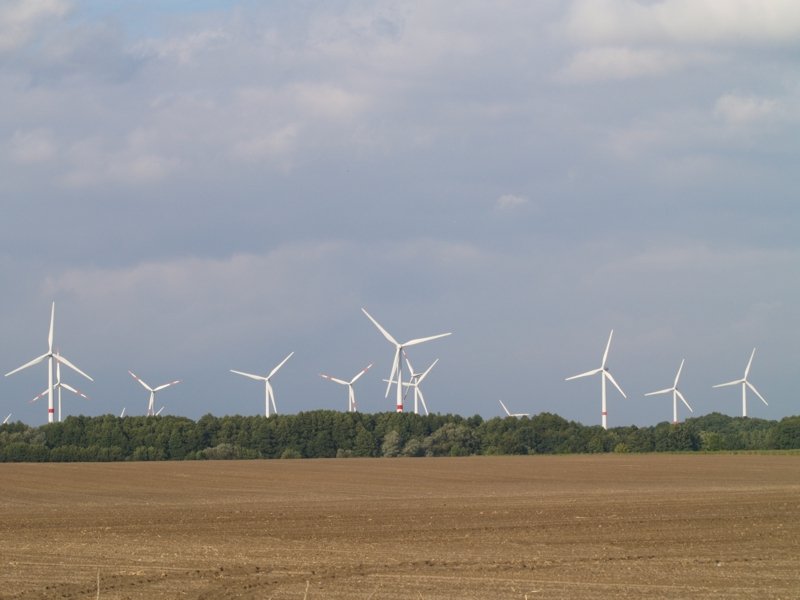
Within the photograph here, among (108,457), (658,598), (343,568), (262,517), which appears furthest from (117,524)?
(108,457)

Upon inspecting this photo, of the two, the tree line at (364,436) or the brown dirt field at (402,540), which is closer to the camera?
the brown dirt field at (402,540)

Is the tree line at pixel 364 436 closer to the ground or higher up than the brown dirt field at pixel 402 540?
Answer: higher up

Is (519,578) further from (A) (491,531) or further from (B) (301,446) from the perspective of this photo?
(B) (301,446)

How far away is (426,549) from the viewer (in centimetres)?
2623

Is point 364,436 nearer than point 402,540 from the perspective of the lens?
No

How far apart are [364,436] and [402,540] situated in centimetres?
8697

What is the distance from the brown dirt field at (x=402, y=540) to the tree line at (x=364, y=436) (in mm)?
46242

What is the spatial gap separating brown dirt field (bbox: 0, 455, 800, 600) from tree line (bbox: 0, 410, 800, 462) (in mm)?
46242

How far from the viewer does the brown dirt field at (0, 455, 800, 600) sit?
20062 millimetres

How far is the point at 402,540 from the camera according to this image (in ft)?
93.6

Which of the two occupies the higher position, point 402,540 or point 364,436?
point 364,436

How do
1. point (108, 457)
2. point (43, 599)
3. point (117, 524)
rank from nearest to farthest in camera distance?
point (43, 599) < point (117, 524) < point (108, 457)

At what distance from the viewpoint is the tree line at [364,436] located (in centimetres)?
10656

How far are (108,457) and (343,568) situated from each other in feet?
266
